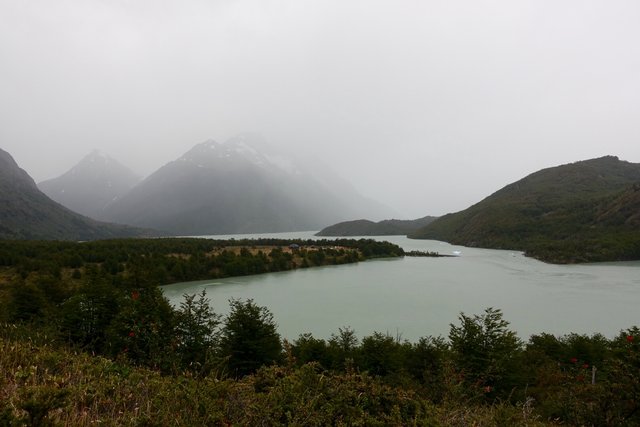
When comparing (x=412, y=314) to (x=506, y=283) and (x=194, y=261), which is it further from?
(x=194, y=261)

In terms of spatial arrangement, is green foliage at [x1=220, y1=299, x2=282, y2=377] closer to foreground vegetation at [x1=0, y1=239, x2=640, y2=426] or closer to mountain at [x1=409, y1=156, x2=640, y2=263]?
foreground vegetation at [x1=0, y1=239, x2=640, y2=426]

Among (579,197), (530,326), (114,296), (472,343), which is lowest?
(530,326)

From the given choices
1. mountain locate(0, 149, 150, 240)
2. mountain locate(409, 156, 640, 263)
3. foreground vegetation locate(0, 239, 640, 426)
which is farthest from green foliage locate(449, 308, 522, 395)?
mountain locate(0, 149, 150, 240)

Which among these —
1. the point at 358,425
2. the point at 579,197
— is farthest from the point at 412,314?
the point at 579,197

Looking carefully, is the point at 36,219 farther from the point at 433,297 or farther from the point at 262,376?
the point at 262,376

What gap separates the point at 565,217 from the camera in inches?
4663

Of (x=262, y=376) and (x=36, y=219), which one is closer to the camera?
(x=262, y=376)

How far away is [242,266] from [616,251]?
80468 millimetres

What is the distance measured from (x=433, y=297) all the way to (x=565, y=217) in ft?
341

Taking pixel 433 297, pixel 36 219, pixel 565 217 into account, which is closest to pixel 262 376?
pixel 433 297

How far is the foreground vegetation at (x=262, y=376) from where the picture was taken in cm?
428

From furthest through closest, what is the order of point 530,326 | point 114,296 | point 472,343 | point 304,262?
1. point 304,262
2. point 530,326
3. point 114,296
4. point 472,343

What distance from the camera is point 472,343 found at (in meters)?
15.4

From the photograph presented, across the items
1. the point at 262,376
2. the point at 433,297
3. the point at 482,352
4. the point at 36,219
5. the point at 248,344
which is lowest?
the point at 433,297
